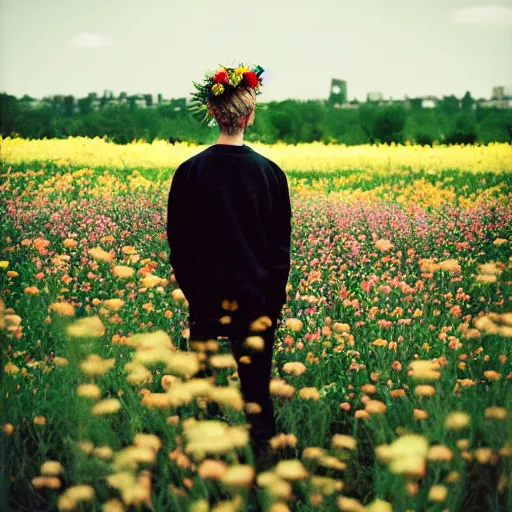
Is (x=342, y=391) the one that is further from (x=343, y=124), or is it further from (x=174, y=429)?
(x=343, y=124)

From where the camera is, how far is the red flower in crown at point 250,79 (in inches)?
111

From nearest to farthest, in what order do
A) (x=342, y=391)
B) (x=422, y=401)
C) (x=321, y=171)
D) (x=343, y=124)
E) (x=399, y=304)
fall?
(x=422, y=401) → (x=342, y=391) → (x=399, y=304) → (x=321, y=171) → (x=343, y=124)

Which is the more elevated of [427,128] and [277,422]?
[427,128]

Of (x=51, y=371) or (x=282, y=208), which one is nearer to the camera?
(x=282, y=208)

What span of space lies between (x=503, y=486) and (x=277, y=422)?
1.14m

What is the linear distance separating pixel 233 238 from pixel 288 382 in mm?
1081

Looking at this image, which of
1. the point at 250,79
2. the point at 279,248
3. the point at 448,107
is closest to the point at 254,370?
the point at 279,248

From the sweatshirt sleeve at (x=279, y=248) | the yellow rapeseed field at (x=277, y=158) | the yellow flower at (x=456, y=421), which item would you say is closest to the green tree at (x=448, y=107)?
the yellow rapeseed field at (x=277, y=158)

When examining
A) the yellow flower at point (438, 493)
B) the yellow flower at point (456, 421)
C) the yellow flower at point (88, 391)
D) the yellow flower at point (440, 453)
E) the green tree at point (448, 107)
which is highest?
the green tree at point (448, 107)

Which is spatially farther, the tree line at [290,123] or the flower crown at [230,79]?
the tree line at [290,123]

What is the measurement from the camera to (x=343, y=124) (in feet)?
67.8

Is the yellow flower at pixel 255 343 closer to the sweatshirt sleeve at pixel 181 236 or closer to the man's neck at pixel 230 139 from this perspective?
the sweatshirt sleeve at pixel 181 236

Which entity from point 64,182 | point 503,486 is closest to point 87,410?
point 503,486

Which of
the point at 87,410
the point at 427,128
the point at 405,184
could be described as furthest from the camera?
the point at 427,128
